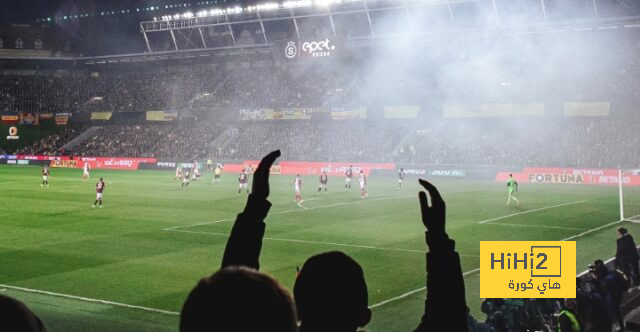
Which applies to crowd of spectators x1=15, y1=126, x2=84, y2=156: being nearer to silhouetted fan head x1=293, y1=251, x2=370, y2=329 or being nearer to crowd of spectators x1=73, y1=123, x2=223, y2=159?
crowd of spectators x1=73, y1=123, x2=223, y2=159

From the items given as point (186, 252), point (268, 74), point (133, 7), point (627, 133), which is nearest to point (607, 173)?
point (627, 133)

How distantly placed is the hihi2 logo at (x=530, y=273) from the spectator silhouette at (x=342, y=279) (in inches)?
287

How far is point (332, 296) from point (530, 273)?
8.30 meters

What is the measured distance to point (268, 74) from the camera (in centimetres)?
7044

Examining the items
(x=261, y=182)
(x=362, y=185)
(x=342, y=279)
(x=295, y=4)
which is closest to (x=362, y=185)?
(x=362, y=185)

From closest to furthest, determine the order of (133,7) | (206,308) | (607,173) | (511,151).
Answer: (206,308) → (607,173) → (511,151) → (133,7)

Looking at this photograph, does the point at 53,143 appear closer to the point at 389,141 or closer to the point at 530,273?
the point at 389,141

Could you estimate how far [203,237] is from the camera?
850 inches

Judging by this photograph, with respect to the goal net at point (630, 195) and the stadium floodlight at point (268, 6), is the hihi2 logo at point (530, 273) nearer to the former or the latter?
the goal net at point (630, 195)

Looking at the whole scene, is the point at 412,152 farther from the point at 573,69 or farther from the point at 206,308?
the point at 206,308

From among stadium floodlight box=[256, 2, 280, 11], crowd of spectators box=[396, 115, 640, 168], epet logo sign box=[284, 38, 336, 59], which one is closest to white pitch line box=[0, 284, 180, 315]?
crowd of spectators box=[396, 115, 640, 168]

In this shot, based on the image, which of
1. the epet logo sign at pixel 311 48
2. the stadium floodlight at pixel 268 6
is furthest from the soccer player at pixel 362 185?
the stadium floodlight at pixel 268 6

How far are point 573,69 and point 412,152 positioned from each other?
14.4 metres

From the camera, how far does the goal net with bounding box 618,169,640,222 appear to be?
26.2 meters
